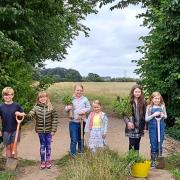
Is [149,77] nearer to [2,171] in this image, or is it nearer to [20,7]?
[20,7]

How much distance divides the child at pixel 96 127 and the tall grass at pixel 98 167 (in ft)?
2.09

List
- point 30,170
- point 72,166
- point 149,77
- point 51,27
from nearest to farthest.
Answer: point 72,166
point 30,170
point 149,77
point 51,27

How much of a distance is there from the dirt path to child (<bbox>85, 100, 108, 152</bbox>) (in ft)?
3.09

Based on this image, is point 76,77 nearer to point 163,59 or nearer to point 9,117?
point 163,59

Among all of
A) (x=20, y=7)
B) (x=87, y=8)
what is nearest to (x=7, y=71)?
(x=20, y=7)

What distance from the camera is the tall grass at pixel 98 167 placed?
27.0ft

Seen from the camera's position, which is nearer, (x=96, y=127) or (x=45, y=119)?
(x=45, y=119)

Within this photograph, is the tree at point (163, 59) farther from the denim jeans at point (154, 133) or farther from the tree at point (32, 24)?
the denim jeans at point (154, 133)

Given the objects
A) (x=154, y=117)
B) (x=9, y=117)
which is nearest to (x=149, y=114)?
(x=154, y=117)

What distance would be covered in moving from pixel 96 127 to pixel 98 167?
5.84 feet

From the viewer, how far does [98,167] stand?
8383mm

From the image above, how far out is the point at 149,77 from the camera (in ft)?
56.0

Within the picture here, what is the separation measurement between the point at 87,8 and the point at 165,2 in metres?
11.7

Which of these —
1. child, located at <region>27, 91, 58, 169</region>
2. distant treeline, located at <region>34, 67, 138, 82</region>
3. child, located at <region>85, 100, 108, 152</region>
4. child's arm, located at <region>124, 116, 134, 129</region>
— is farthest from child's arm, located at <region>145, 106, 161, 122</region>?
distant treeline, located at <region>34, 67, 138, 82</region>
